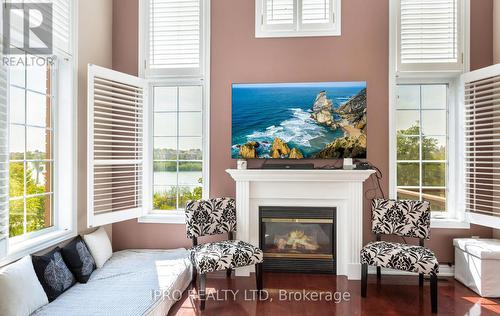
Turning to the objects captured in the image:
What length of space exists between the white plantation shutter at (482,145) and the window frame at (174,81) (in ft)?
9.69

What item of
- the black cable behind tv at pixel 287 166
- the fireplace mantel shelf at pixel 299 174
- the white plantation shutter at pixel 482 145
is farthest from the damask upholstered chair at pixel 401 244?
the black cable behind tv at pixel 287 166

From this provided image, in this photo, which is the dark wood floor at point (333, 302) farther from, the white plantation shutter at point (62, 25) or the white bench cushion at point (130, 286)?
the white plantation shutter at point (62, 25)

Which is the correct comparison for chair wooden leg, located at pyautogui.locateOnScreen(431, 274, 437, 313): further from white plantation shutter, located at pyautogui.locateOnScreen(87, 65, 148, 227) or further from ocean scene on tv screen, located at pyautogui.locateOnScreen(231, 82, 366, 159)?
white plantation shutter, located at pyautogui.locateOnScreen(87, 65, 148, 227)

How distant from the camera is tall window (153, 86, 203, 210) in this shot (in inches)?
142

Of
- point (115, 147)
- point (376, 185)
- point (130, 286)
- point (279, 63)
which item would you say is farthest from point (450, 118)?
point (115, 147)

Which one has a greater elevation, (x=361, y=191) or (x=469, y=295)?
(x=361, y=191)

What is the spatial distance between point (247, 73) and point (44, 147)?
2.25 m

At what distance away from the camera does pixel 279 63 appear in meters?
3.46

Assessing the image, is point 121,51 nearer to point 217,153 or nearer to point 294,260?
point 217,153

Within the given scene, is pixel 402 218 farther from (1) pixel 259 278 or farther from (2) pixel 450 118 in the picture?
(1) pixel 259 278

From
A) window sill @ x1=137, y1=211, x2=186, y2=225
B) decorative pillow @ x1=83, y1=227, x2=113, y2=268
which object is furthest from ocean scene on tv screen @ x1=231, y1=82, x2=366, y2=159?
decorative pillow @ x1=83, y1=227, x2=113, y2=268

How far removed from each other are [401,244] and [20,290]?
3291 millimetres

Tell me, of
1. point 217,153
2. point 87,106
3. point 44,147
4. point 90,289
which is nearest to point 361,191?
point 217,153

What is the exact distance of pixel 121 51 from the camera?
3592 millimetres
